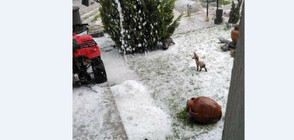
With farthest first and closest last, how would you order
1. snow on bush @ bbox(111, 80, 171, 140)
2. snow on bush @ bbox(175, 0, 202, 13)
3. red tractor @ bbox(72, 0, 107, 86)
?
snow on bush @ bbox(175, 0, 202, 13), red tractor @ bbox(72, 0, 107, 86), snow on bush @ bbox(111, 80, 171, 140)

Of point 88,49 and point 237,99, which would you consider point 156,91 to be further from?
point 237,99

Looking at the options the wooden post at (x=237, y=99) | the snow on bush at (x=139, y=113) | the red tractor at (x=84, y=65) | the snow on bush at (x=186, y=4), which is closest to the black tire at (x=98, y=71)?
the red tractor at (x=84, y=65)

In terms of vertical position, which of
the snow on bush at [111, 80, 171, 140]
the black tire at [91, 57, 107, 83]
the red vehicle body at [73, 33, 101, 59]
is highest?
the red vehicle body at [73, 33, 101, 59]

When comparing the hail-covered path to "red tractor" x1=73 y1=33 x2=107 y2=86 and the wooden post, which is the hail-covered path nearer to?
"red tractor" x1=73 y1=33 x2=107 y2=86

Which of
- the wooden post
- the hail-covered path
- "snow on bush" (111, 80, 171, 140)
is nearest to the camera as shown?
the wooden post

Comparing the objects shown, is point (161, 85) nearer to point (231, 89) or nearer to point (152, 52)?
point (152, 52)

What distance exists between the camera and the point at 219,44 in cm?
605

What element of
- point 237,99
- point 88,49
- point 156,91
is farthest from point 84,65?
point 237,99

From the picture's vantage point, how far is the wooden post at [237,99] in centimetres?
116

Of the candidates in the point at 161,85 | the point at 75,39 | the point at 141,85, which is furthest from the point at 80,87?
the point at 161,85

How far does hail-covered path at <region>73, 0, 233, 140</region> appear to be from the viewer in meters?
2.92

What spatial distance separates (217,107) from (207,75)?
1616mm

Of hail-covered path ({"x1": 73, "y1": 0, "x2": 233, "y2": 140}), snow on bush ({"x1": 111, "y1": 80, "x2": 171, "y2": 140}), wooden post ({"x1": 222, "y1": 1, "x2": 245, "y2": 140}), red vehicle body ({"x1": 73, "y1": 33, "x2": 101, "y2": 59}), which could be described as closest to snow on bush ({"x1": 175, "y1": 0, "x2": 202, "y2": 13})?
hail-covered path ({"x1": 73, "y1": 0, "x2": 233, "y2": 140})

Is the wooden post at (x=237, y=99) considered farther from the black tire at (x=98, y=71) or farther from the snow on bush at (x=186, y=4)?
the snow on bush at (x=186, y=4)
